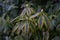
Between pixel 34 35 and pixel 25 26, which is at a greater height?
pixel 25 26

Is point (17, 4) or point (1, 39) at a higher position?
point (17, 4)

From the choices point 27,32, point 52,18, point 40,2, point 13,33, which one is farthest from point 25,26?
point 40,2

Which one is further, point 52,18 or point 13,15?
point 13,15

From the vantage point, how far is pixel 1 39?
2.70 meters

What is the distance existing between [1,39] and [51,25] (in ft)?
2.45

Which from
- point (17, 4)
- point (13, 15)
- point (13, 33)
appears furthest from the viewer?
point (17, 4)

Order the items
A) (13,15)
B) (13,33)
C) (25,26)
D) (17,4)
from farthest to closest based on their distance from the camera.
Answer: (17,4) → (13,15) → (13,33) → (25,26)

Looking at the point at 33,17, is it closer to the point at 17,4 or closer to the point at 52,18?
the point at 52,18

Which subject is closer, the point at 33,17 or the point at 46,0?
the point at 33,17

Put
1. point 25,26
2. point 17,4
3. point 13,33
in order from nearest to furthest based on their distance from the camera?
point 25,26 < point 13,33 < point 17,4

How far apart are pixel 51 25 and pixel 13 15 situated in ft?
2.21

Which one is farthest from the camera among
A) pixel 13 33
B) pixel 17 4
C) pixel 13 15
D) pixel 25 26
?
pixel 17 4

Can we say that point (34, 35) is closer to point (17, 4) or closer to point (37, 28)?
point (37, 28)

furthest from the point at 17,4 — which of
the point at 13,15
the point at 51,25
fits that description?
the point at 51,25
